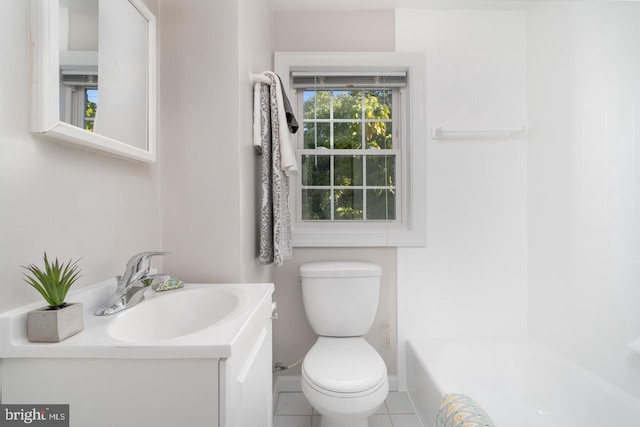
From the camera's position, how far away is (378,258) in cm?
197

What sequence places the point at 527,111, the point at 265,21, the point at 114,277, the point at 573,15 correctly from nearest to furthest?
the point at 114,277
the point at 573,15
the point at 265,21
the point at 527,111

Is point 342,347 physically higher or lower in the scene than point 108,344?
lower

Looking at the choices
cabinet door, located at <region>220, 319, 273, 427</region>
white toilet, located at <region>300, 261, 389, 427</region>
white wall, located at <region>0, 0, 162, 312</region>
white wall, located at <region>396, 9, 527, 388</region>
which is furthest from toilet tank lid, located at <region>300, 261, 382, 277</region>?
white wall, located at <region>0, 0, 162, 312</region>

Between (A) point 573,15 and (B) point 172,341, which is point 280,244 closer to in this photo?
(B) point 172,341

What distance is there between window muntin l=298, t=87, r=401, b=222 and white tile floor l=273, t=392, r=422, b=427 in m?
1.09

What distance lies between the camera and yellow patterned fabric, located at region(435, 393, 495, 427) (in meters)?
0.60

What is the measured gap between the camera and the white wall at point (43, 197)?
67 centimetres

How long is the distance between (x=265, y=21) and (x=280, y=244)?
1.28 meters

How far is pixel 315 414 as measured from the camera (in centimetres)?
171

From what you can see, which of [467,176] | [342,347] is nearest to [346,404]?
[342,347]

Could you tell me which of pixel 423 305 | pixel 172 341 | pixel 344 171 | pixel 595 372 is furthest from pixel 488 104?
pixel 172 341

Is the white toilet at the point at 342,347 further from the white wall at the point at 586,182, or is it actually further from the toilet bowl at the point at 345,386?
the white wall at the point at 586,182

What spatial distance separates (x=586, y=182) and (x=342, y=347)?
145 cm

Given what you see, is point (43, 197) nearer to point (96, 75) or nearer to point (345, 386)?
point (96, 75)
